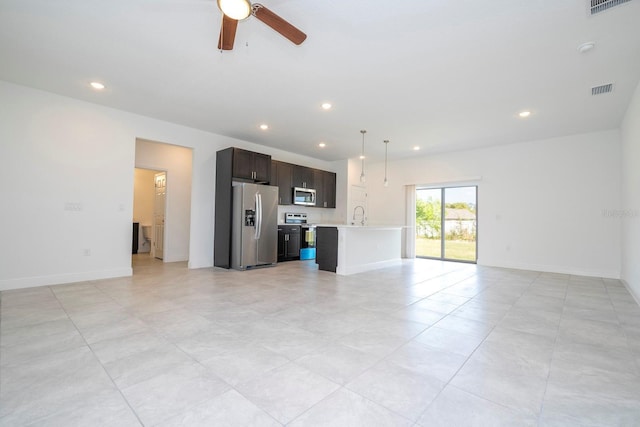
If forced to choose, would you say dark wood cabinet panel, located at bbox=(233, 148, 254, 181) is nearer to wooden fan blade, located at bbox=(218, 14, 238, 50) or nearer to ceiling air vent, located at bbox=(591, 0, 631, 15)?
wooden fan blade, located at bbox=(218, 14, 238, 50)

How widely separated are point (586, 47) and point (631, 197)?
2.81 meters

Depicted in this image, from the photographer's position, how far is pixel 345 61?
3.17m

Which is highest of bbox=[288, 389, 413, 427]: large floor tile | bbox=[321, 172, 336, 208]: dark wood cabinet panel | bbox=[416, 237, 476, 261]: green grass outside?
bbox=[321, 172, 336, 208]: dark wood cabinet panel

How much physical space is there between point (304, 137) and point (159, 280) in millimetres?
3870

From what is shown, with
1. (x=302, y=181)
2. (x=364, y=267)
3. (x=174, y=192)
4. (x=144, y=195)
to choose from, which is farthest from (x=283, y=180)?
(x=144, y=195)

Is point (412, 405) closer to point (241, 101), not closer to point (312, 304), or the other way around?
point (312, 304)

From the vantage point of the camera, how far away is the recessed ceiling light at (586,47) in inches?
110

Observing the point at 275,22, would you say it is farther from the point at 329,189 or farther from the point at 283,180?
the point at 329,189

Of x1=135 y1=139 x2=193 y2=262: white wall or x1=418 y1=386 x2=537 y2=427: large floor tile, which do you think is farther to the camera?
x1=135 y1=139 x2=193 y2=262: white wall

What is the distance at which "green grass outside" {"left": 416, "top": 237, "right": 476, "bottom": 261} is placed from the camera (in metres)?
7.34

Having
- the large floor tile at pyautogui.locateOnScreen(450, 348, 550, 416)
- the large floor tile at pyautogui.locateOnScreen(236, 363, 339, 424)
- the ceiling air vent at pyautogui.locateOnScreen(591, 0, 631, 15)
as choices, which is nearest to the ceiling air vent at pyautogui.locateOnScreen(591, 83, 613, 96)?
the ceiling air vent at pyautogui.locateOnScreen(591, 0, 631, 15)

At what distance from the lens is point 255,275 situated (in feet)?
17.0

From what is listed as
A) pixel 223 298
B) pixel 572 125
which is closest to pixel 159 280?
pixel 223 298

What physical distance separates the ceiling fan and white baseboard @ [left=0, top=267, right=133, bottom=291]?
14.0 feet
